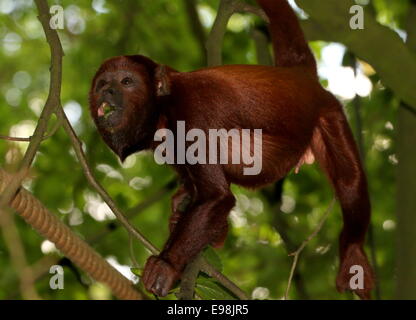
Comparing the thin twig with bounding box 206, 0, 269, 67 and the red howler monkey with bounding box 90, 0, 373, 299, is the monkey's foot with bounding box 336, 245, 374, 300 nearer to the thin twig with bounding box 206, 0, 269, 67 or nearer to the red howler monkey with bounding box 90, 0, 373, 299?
the red howler monkey with bounding box 90, 0, 373, 299

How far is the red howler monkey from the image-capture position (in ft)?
14.4

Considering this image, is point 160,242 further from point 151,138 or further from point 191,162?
point 191,162

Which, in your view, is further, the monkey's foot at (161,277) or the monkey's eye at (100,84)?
the monkey's eye at (100,84)

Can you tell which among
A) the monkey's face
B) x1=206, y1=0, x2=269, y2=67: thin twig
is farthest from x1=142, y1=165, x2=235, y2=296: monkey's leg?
x1=206, y1=0, x2=269, y2=67: thin twig

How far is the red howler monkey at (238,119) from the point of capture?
14.4ft

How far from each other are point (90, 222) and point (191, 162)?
12.4 ft

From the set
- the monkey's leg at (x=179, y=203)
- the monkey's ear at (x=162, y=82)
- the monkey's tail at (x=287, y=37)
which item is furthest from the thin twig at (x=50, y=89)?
the monkey's tail at (x=287, y=37)

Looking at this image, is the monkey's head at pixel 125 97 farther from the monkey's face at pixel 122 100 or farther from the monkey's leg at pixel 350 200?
the monkey's leg at pixel 350 200

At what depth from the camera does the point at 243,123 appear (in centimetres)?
479

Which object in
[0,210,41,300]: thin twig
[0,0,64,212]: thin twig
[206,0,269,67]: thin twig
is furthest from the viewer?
[206,0,269,67]: thin twig

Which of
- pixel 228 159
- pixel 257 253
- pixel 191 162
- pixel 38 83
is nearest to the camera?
pixel 191 162

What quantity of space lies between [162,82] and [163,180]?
4368mm

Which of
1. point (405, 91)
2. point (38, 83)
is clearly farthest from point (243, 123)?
point (38, 83)
